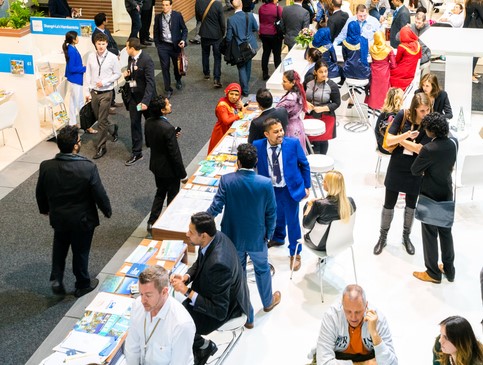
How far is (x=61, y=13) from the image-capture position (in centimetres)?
1223

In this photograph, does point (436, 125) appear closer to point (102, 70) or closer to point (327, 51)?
point (327, 51)

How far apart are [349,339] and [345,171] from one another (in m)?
3.96

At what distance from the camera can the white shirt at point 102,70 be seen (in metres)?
8.36

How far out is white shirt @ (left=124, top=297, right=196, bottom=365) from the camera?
12.7 feet

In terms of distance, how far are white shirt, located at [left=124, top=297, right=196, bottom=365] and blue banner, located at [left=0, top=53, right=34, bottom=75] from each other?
573cm

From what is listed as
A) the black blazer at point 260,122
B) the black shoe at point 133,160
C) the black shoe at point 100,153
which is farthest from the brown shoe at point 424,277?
the black shoe at point 100,153

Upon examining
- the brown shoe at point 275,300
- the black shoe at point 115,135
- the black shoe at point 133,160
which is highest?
the black shoe at point 115,135

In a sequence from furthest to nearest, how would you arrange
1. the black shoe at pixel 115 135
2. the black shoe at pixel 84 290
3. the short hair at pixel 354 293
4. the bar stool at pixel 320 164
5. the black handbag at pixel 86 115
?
the black shoe at pixel 115 135 → the black handbag at pixel 86 115 → the bar stool at pixel 320 164 → the black shoe at pixel 84 290 → the short hair at pixel 354 293

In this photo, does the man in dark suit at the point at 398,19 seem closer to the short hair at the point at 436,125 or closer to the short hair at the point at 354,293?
the short hair at the point at 436,125

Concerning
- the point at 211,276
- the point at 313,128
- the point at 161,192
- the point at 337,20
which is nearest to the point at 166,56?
the point at 337,20

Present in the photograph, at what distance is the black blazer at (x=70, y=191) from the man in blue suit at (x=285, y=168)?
138cm

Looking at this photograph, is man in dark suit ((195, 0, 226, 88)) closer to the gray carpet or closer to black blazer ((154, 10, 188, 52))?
black blazer ((154, 10, 188, 52))

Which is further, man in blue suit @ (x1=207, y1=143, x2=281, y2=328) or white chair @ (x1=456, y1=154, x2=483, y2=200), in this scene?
white chair @ (x1=456, y1=154, x2=483, y2=200)

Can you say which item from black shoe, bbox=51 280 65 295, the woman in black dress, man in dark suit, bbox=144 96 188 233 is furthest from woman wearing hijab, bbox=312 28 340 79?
black shoe, bbox=51 280 65 295
